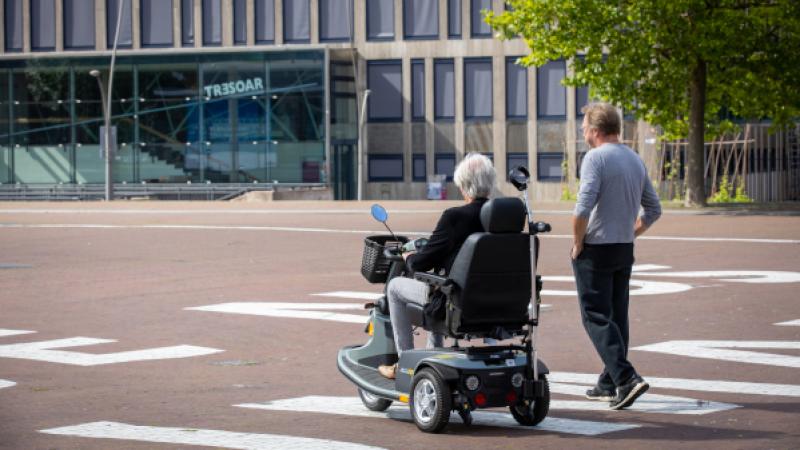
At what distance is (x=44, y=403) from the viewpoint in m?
9.13

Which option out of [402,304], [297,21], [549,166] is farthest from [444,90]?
[402,304]

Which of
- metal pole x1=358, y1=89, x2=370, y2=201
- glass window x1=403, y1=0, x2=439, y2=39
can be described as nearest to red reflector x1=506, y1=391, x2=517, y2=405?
metal pole x1=358, y1=89, x2=370, y2=201

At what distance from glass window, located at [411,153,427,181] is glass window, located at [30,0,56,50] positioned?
19133 millimetres

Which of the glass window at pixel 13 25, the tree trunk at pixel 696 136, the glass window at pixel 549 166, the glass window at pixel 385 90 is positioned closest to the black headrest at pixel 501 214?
the tree trunk at pixel 696 136

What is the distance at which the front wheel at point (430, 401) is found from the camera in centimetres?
795

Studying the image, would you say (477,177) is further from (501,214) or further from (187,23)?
(187,23)

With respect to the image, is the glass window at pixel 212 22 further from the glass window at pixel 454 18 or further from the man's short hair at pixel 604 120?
the man's short hair at pixel 604 120

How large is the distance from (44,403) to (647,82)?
1165 inches

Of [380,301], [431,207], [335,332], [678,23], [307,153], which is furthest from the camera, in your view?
[307,153]

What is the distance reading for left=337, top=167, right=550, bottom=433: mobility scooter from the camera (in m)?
8.01

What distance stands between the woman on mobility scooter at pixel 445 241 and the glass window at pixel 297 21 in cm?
6650

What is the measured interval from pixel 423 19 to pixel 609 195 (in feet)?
214

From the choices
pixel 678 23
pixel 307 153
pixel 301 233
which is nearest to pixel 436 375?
pixel 301 233

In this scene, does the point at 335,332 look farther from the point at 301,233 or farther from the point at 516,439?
the point at 301,233
